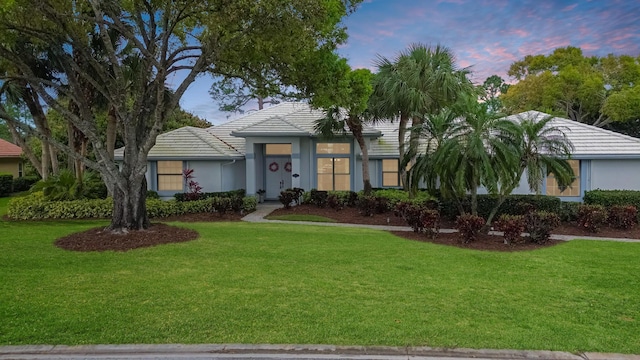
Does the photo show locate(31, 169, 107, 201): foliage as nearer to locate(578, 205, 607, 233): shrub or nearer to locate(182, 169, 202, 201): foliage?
locate(182, 169, 202, 201): foliage

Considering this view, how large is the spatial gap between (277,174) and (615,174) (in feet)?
50.6

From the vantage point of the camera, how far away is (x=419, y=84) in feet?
52.5

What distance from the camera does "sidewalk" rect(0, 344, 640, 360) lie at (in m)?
4.46

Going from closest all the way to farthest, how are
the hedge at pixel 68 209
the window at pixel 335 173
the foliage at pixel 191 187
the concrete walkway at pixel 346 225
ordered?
the concrete walkway at pixel 346 225, the hedge at pixel 68 209, the foliage at pixel 191 187, the window at pixel 335 173

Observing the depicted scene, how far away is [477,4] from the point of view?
1508cm

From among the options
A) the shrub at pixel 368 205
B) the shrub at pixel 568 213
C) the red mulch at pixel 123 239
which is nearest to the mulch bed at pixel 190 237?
the red mulch at pixel 123 239

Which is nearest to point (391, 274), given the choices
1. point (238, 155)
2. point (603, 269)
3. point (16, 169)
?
point (603, 269)

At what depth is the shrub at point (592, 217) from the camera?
13438 millimetres

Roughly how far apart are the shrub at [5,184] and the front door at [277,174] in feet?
64.1

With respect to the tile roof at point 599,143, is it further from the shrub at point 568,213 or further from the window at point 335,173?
the window at point 335,173

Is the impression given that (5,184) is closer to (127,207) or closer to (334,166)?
(127,207)

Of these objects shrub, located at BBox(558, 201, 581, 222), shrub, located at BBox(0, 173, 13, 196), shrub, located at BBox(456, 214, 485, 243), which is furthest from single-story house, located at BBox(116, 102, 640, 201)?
shrub, located at BBox(0, 173, 13, 196)

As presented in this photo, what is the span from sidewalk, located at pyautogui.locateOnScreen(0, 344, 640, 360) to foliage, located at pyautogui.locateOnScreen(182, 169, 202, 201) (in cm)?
1361

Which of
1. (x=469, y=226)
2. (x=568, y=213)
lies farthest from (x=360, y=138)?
(x=568, y=213)
